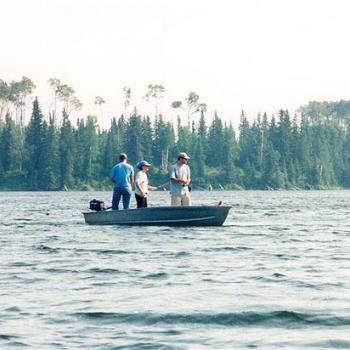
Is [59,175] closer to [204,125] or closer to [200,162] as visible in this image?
[200,162]

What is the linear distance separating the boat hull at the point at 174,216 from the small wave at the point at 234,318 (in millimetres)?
16773

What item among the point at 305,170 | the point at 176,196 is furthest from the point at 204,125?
the point at 176,196

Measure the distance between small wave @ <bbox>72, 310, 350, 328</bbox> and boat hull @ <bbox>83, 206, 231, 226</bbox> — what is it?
16773 mm

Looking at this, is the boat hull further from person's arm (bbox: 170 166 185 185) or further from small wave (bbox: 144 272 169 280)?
small wave (bbox: 144 272 169 280)

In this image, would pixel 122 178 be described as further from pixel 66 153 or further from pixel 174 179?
pixel 66 153

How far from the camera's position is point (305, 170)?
18338cm

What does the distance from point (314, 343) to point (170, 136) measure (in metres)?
170

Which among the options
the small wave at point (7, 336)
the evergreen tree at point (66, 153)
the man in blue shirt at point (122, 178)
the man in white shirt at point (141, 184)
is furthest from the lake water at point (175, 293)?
the evergreen tree at point (66, 153)

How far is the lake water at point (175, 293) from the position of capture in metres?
11.3

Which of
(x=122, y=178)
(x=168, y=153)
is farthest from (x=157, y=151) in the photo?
(x=122, y=178)

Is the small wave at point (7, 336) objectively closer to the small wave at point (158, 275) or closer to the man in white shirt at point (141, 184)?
the small wave at point (158, 275)

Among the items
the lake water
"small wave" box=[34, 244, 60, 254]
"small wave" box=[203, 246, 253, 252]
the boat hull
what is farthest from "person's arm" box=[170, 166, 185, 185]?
"small wave" box=[203, 246, 253, 252]

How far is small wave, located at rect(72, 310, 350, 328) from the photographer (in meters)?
12.1

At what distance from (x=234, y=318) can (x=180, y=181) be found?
17.1 meters
